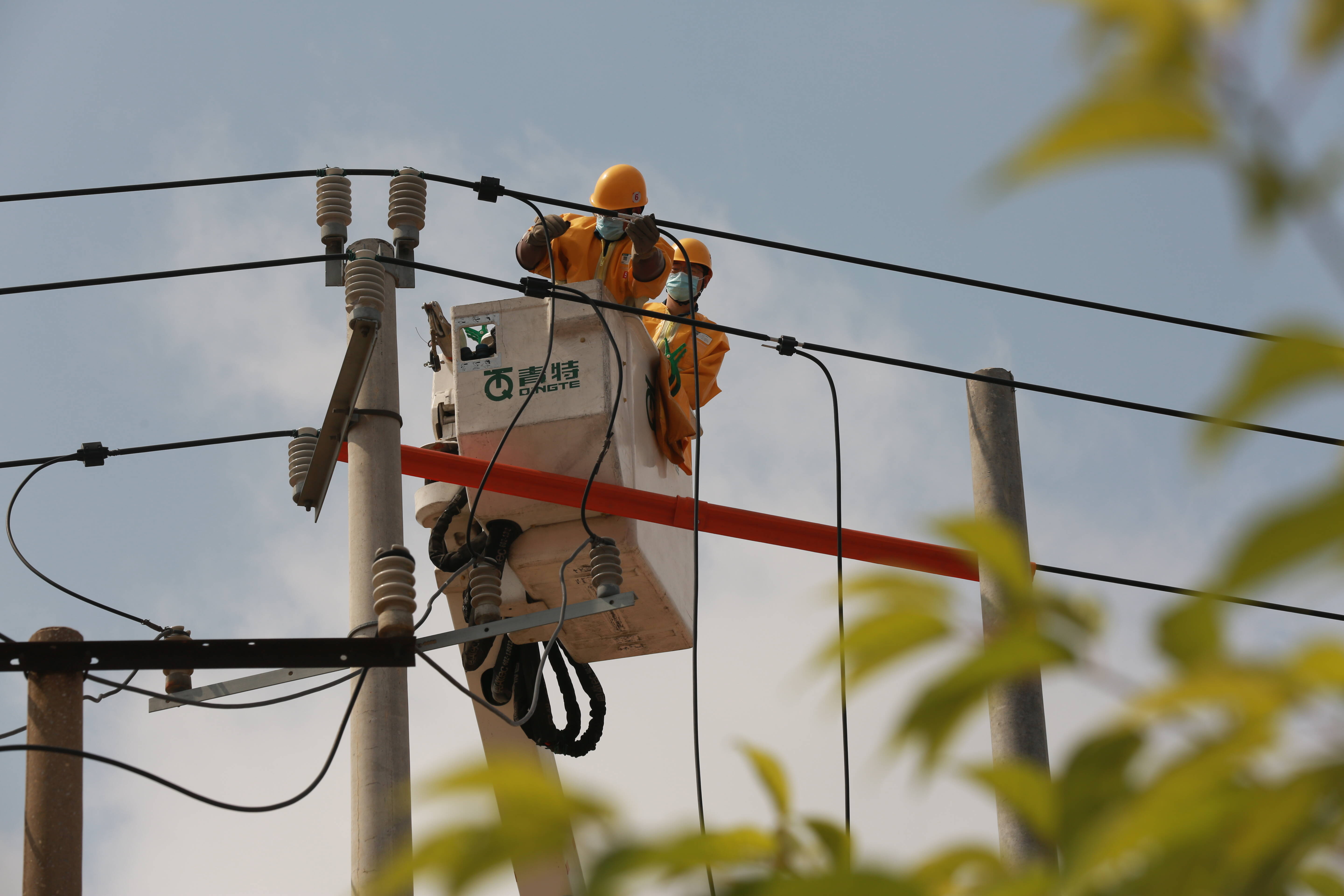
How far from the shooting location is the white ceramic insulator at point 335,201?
5.08 metres

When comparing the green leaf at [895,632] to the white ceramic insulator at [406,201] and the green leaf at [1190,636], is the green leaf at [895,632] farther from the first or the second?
the white ceramic insulator at [406,201]

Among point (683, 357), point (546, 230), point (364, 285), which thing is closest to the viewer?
point (364, 285)

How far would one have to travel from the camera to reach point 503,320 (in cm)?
589

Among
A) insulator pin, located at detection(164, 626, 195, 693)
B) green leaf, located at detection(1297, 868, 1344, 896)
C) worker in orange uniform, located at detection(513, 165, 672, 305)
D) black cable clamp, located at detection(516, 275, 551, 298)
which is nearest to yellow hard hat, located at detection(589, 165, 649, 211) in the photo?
worker in orange uniform, located at detection(513, 165, 672, 305)

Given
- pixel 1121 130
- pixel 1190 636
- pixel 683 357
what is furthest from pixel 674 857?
pixel 683 357

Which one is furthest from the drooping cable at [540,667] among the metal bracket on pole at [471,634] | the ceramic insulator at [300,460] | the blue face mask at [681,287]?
the blue face mask at [681,287]

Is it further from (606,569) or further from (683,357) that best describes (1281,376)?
(683,357)

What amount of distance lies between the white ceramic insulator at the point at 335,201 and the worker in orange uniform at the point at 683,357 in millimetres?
1257

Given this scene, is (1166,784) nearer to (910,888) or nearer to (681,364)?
(910,888)

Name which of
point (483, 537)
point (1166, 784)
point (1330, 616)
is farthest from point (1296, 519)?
point (1330, 616)

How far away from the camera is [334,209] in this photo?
508 centimetres

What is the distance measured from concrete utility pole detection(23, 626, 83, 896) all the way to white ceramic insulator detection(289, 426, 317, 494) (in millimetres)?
1116

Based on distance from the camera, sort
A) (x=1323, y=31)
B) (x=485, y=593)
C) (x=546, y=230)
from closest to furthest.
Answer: (x=1323, y=31) → (x=485, y=593) → (x=546, y=230)

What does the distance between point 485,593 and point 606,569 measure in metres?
0.41
